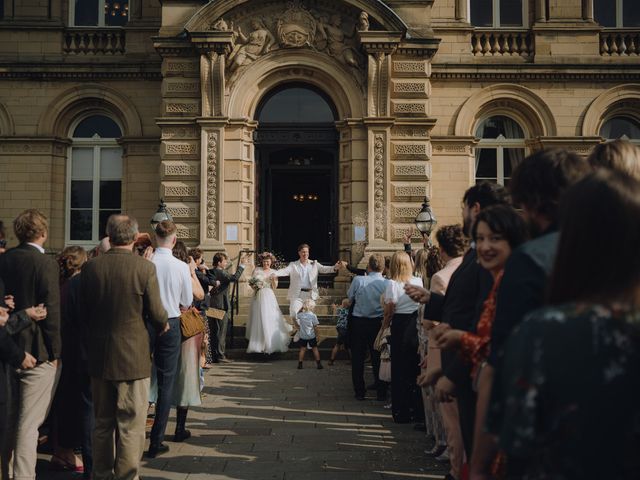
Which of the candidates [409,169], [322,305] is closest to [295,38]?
[409,169]

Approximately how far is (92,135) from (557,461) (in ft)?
57.2

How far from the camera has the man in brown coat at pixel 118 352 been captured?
5.26 meters

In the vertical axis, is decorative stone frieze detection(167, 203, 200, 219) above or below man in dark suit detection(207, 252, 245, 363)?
above

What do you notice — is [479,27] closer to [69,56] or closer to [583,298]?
[69,56]

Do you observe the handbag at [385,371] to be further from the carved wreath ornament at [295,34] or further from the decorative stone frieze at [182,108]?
the decorative stone frieze at [182,108]

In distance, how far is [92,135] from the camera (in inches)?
682

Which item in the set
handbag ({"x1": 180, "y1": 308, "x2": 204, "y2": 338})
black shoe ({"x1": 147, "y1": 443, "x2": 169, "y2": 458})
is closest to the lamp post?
handbag ({"x1": 180, "y1": 308, "x2": 204, "y2": 338})

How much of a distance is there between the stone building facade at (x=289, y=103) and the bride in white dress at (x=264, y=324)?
253cm

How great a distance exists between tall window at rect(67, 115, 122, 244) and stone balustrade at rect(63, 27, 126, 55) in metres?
1.82

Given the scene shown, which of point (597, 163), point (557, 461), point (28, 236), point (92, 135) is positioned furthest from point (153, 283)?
point (92, 135)

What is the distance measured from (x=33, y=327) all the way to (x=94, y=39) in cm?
1377

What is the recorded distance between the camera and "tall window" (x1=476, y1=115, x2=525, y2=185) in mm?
16969

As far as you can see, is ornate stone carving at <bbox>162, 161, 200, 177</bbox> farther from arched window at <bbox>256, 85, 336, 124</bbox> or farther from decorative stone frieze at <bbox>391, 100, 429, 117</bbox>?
decorative stone frieze at <bbox>391, 100, 429, 117</bbox>

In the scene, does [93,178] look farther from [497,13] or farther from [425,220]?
[497,13]
